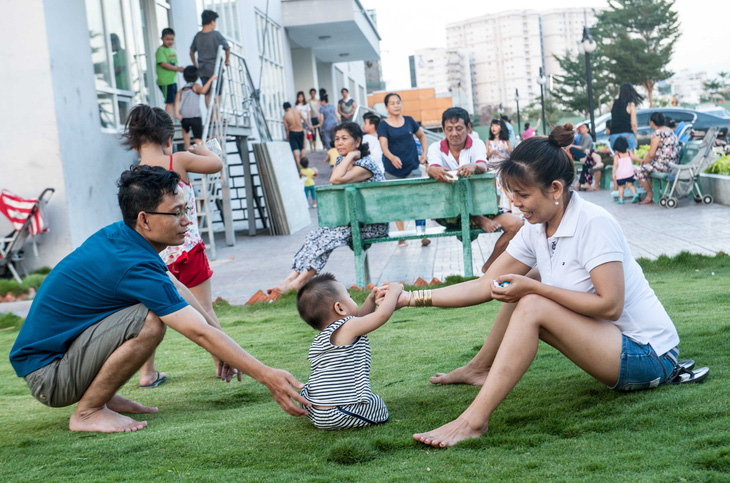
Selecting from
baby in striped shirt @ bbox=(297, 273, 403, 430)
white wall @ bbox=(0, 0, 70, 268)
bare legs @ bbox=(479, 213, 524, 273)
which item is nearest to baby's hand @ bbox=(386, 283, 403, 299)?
baby in striped shirt @ bbox=(297, 273, 403, 430)

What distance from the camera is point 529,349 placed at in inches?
117

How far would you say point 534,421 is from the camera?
3201 mm

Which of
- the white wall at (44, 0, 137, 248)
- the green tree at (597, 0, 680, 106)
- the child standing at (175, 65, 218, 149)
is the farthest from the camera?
the green tree at (597, 0, 680, 106)

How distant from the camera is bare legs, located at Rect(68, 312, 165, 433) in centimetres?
344

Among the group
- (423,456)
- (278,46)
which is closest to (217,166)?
(423,456)

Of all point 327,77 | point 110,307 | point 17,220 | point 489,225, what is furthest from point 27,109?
point 327,77

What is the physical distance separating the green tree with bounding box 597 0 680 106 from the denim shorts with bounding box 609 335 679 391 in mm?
59107

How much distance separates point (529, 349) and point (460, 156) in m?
4.96

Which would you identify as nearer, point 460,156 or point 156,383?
point 156,383

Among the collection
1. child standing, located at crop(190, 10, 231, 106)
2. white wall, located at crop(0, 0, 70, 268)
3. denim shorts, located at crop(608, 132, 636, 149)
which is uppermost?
child standing, located at crop(190, 10, 231, 106)

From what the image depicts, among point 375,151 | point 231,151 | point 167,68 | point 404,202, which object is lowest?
point 404,202

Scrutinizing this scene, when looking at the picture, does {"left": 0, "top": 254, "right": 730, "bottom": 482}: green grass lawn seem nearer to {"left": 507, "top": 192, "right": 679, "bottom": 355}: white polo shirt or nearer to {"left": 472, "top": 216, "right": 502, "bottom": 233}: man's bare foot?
{"left": 507, "top": 192, "right": 679, "bottom": 355}: white polo shirt

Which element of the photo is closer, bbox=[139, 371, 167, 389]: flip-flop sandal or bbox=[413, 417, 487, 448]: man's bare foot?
bbox=[413, 417, 487, 448]: man's bare foot

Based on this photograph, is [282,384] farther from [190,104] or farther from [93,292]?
[190,104]
